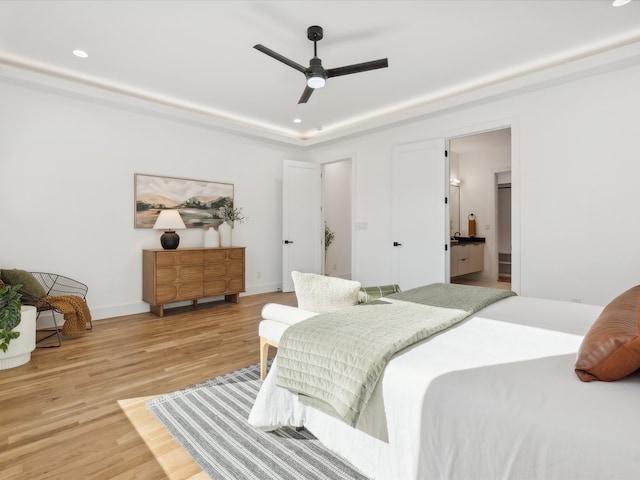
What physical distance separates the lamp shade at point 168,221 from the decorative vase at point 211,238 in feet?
1.90

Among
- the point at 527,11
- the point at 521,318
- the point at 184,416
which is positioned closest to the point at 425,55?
the point at 527,11

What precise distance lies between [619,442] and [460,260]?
6.10 metres

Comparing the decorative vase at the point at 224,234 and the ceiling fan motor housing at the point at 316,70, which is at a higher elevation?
the ceiling fan motor housing at the point at 316,70

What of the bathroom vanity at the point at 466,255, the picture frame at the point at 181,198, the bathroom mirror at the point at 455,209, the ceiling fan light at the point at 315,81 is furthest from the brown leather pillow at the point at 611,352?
the bathroom mirror at the point at 455,209

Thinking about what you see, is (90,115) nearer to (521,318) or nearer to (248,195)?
(248,195)

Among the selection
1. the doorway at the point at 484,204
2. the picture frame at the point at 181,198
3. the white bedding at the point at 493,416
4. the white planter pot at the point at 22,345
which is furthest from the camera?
the doorway at the point at 484,204

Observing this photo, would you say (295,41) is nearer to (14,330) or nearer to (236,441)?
(236,441)

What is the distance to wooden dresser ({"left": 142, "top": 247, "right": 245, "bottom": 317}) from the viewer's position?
438 centimetres

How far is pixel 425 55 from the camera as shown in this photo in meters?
3.47

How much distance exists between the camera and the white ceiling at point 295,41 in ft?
8.89

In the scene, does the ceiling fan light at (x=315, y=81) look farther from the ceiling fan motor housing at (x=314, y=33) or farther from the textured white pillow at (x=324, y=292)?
the textured white pillow at (x=324, y=292)

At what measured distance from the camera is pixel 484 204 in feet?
24.1

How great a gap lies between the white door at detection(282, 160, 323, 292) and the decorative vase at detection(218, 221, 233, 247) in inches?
42.1

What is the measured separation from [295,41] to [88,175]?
9.94 ft
